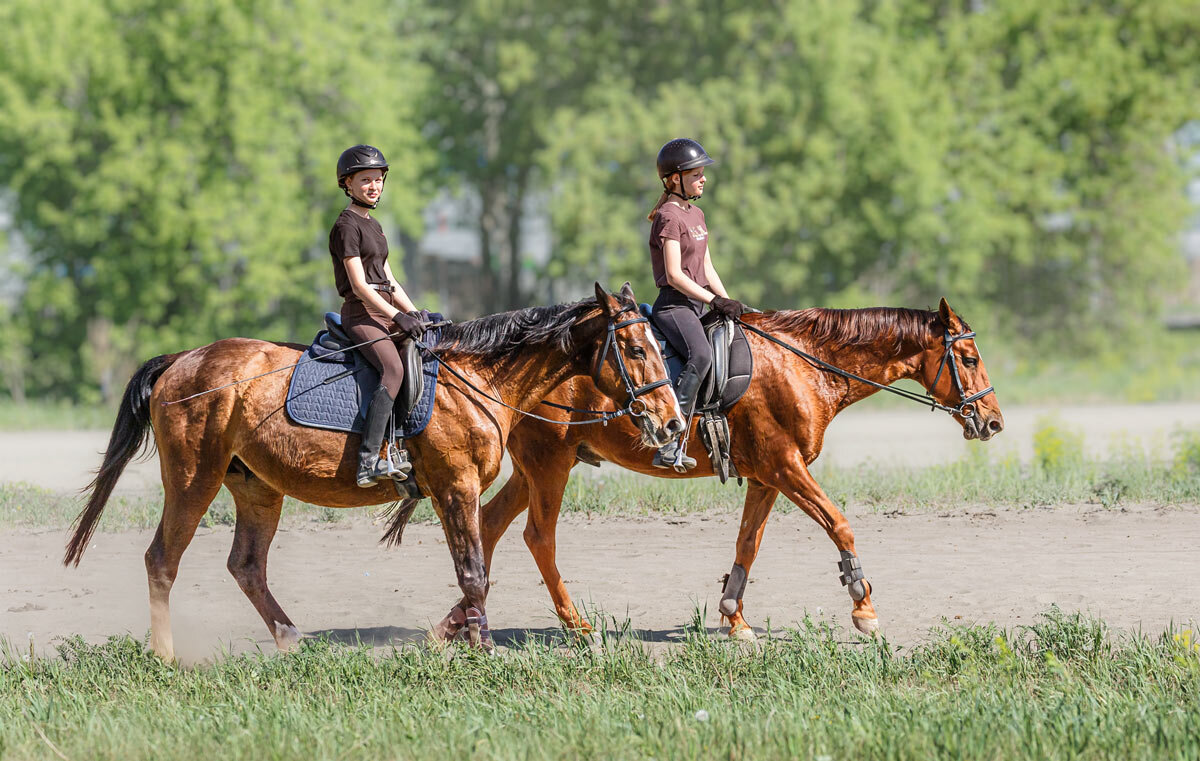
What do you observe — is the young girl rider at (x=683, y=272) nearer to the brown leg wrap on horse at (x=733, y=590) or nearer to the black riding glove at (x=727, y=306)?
the black riding glove at (x=727, y=306)

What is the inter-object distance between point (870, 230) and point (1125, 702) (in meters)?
23.6

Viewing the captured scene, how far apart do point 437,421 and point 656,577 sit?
280 centimetres

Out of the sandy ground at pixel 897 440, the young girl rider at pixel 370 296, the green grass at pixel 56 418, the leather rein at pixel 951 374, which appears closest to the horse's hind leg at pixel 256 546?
the young girl rider at pixel 370 296

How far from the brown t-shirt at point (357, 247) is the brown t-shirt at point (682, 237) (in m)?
1.57

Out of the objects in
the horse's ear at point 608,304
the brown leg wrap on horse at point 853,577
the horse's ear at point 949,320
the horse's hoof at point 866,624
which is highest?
the horse's ear at point 949,320

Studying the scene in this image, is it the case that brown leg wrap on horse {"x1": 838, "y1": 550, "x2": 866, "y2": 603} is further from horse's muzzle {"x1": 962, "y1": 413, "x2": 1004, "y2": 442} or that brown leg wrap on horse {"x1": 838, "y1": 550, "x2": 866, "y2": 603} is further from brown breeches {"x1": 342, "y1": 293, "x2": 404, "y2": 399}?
brown breeches {"x1": 342, "y1": 293, "x2": 404, "y2": 399}

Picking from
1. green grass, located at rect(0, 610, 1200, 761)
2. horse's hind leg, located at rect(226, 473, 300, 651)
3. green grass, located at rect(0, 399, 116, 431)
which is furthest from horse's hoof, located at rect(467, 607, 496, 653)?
green grass, located at rect(0, 399, 116, 431)

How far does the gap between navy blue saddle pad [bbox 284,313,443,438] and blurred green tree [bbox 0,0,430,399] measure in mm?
19315

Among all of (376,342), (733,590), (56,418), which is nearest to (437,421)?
(376,342)

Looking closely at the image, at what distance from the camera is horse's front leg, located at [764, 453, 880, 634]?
22.5 ft

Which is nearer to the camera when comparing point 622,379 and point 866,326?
point 622,379

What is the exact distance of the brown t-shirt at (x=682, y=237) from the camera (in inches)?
284

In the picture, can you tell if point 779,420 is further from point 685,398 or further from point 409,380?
point 409,380

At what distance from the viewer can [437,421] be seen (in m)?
6.53
